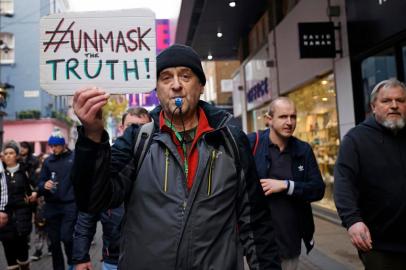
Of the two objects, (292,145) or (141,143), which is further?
(292,145)

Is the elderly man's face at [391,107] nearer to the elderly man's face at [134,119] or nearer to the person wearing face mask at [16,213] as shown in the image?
the elderly man's face at [134,119]

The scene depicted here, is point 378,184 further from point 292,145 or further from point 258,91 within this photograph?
point 258,91

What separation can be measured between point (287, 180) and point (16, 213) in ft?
Result: 12.2

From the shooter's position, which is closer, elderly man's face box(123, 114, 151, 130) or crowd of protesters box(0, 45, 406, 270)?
crowd of protesters box(0, 45, 406, 270)

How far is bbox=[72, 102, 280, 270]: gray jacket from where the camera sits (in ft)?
6.64

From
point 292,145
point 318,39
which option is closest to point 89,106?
point 292,145

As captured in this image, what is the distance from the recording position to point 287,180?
12.7 feet

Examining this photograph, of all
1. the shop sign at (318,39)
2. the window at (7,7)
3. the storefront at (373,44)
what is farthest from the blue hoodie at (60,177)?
the window at (7,7)

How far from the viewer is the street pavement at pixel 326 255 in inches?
249

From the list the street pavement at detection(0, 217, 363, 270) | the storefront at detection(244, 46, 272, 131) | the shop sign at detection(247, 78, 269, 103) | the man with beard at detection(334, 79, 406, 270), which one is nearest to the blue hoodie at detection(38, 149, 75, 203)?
the street pavement at detection(0, 217, 363, 270)

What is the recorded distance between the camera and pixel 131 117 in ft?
13.4

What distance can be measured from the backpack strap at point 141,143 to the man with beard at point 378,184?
1.74 metres

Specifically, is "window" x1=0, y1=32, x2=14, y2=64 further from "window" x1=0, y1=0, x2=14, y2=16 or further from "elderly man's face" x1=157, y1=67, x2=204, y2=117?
"elderly man's face" x1=157, y1=67, x2=204, y2=117

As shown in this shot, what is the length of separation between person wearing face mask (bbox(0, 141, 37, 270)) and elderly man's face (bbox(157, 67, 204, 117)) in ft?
13.0
